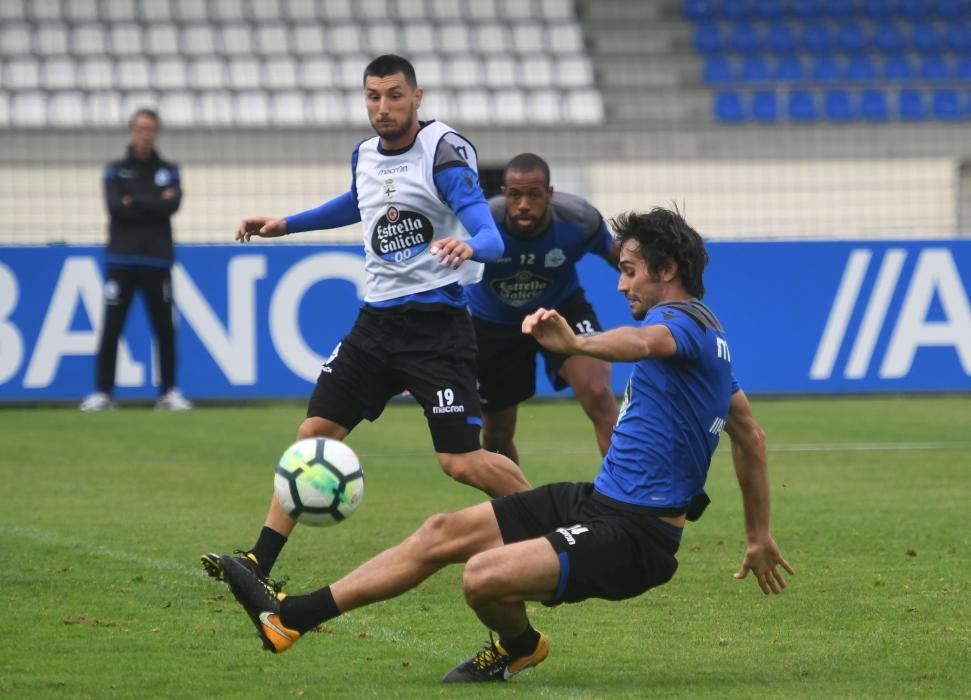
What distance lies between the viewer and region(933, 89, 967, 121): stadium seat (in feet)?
78.8

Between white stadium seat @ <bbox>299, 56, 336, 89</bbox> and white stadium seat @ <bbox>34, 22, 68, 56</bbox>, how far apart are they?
3468mm

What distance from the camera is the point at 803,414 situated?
14727mm

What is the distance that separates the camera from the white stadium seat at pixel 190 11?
958 inches

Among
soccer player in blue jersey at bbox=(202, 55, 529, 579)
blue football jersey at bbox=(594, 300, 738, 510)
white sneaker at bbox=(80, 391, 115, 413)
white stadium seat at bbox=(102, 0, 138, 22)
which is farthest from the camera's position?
white stadium seat at bbox=(102, 0, 138, 22)

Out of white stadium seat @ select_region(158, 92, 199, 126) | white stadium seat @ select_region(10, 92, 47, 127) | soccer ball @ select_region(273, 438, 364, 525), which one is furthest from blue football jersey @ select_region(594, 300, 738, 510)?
white stadium seat @ select_region(10, 92, 47, 127)

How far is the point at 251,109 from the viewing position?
22906 mm

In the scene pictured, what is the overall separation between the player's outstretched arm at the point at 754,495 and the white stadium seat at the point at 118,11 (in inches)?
794

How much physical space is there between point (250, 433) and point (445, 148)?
6.97m

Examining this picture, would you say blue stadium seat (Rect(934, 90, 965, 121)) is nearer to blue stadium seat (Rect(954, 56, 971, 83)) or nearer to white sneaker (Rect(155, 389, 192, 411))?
blue stadium seat (Rect(954, 56, 971, 83))

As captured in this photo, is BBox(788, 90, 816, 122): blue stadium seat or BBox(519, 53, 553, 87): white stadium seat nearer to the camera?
BBox(788, 90, 816, 122): blue stadium seat

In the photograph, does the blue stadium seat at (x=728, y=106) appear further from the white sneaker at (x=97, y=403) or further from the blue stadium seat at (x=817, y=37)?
the white sneaker at (x=97, y=403)

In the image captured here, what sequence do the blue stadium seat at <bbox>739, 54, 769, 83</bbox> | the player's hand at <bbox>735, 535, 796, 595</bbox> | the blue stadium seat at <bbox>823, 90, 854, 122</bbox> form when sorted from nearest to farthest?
the player's hand at <bbox>735, 535, 796, 595</bbox> < the blue stadium seat at <bbox>823, 90, 854, 122</bbox> < the blue stadium seat at <bbox>739, 54, 769, 83</bbox>

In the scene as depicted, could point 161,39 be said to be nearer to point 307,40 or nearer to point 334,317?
point 307,40

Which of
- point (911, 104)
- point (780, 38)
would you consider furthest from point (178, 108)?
point (911, 104)
